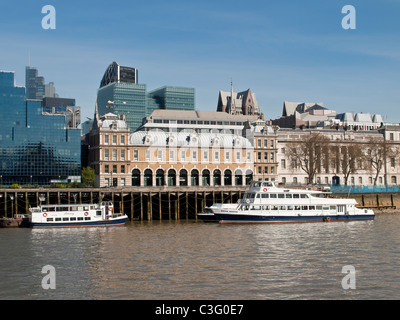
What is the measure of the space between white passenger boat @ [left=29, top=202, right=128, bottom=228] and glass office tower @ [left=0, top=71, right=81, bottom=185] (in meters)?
61.9

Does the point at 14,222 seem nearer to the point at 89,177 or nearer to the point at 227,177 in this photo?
the point at 89,177

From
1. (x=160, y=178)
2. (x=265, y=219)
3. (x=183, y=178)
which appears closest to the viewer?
(x=265, y=219)

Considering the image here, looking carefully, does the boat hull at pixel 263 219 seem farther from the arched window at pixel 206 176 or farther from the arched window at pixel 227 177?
the arched window at pixel 206 176

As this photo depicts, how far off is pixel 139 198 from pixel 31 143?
2182 inches

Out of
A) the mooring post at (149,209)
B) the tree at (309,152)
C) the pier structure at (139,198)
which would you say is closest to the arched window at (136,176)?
the pier structure at (139,198)

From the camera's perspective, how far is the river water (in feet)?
120

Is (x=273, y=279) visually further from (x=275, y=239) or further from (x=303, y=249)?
(x=275, y=239)

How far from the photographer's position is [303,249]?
181 ft

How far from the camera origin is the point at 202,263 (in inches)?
1832

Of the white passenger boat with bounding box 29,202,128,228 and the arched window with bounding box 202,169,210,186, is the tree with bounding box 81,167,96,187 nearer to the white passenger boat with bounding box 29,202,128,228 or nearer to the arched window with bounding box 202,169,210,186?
the arched window with bounding box 202,169,210,186

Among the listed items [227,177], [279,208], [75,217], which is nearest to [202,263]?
[75,217]

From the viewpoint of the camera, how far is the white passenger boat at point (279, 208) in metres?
86.7

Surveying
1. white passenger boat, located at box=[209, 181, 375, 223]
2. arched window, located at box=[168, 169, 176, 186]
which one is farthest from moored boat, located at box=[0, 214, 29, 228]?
arched window, located at box=[168, 169, 176, 186]

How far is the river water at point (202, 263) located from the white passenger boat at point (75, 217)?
7123mm
